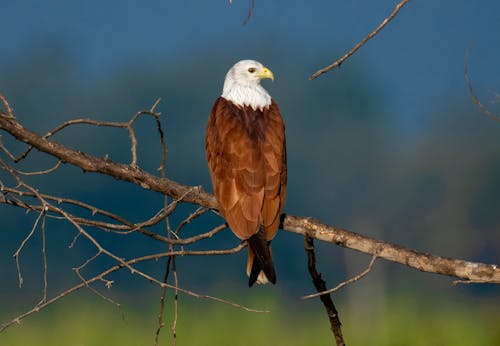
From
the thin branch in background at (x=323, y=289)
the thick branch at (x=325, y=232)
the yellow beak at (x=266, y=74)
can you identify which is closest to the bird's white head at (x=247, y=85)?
the yellow beak at (x=266, y=74)

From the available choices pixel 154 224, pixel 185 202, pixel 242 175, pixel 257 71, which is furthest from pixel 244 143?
pixel 257 71

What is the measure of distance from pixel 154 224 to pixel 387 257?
135cm

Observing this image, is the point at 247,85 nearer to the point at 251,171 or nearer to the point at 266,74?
the point at 266,74

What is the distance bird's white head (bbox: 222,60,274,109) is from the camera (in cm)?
479

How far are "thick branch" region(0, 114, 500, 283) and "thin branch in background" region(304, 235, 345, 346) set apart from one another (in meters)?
0.07

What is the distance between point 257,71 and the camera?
5.20 metres

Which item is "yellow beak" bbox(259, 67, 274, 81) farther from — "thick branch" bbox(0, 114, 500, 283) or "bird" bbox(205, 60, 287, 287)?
"thick branch" bbox(0, 114, 500, 283)

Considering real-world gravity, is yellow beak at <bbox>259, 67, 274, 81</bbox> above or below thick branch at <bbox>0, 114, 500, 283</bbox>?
above

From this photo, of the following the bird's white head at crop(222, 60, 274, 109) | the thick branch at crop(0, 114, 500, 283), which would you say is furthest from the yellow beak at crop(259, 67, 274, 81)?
the thick branch at crop(0, 114, 500, 283)

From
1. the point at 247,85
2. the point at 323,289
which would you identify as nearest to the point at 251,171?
the point at 323,289

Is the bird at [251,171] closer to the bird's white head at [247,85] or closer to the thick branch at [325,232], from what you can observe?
the bird's white head at [247,85]

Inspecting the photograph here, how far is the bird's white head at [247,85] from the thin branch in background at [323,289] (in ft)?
4.01

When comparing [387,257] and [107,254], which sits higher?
[387,257]

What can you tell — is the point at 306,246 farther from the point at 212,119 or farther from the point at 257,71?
the point at 257,71
